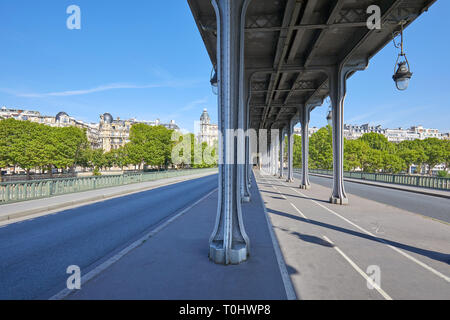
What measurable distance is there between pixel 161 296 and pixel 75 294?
1379mm

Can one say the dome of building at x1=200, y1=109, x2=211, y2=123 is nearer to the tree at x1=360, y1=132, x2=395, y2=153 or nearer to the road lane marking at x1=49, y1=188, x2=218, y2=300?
the tree at x1=360, y1=132, x2=395, y2=153

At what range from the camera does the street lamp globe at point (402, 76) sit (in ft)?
25.4

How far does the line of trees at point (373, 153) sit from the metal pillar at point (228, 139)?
5765 cm

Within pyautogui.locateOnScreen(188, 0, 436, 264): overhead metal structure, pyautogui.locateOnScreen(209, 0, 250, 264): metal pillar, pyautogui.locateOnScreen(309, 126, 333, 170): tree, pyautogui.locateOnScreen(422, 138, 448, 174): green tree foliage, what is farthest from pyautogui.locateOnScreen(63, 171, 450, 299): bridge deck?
pyautogui.locateOnScreen(422, 138, 448, 174): green tree foliage

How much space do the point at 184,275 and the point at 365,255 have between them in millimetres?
4313

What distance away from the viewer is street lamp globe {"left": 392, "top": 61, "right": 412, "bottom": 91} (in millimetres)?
7755

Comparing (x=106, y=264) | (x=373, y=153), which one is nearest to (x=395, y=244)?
(x=106, y=264)

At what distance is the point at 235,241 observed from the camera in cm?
529

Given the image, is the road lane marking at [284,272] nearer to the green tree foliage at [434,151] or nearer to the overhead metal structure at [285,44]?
the overhead metal structure at [285,44]

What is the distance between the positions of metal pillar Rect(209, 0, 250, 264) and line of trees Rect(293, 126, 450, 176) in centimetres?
5765

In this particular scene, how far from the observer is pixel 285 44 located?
11031 millimetres

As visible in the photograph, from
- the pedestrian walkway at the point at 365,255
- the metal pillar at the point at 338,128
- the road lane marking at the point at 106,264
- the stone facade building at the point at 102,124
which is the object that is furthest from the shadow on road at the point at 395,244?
the stone facade building at the point at 102,124

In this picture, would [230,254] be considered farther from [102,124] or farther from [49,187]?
[102,124]

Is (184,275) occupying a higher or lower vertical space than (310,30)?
lower
